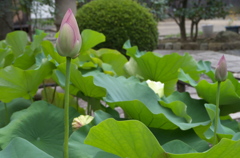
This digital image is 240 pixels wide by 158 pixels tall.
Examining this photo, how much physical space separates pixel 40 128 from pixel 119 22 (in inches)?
149

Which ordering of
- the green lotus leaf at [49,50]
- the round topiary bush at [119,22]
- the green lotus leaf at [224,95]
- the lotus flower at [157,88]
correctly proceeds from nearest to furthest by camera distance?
the green lotus leaf at [224,95], the lotus flower at [157,88], the green lotus leaf at [49,50], the round topiary bush at [119,22]

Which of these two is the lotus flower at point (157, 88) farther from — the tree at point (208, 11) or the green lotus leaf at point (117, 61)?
the tree at point (208, 11)

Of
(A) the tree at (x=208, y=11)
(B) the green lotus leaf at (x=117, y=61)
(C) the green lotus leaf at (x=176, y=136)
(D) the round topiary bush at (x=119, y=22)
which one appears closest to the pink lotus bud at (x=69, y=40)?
(C) the green lotus leaf at (x=176, y=136)

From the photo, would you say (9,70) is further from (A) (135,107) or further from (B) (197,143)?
(B) (197,143)

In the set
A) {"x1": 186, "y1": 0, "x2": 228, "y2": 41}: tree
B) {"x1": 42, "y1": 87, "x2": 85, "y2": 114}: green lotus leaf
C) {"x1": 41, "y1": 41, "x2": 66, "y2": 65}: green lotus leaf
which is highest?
{"x1": 41, "y1": 41, "x2": 66, "y2": 65}: green lotus leaf

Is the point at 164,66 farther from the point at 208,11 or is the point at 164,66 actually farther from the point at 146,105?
the point at 208,11

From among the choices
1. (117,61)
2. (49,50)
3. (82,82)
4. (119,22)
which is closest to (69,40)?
(82,82)

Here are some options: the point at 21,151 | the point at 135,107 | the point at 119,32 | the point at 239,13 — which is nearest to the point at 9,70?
the point at 135,107

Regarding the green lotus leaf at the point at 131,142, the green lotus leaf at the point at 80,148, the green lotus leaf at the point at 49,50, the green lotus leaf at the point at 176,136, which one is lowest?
the green lotus leaf at the point at 176,136

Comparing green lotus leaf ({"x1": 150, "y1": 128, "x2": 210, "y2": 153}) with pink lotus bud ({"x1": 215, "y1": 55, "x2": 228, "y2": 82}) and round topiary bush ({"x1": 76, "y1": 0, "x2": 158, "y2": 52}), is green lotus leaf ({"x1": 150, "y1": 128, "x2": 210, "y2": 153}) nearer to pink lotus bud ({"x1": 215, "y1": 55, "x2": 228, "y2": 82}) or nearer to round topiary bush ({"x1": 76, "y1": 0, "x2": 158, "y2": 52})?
pink lotus bud ({"x1": 215, "y1": 55, "x2": 228, "y2": 82})

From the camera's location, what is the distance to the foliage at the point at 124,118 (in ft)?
1.89

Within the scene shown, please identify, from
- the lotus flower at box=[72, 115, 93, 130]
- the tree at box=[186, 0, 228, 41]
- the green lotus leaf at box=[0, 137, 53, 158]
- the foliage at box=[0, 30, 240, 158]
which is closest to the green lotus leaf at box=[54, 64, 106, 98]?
the foliage at box=[0, 30, 240, 158]

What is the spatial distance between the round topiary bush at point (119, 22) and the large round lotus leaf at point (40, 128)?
11.9 feet

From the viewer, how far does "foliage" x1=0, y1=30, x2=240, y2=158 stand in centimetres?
58
